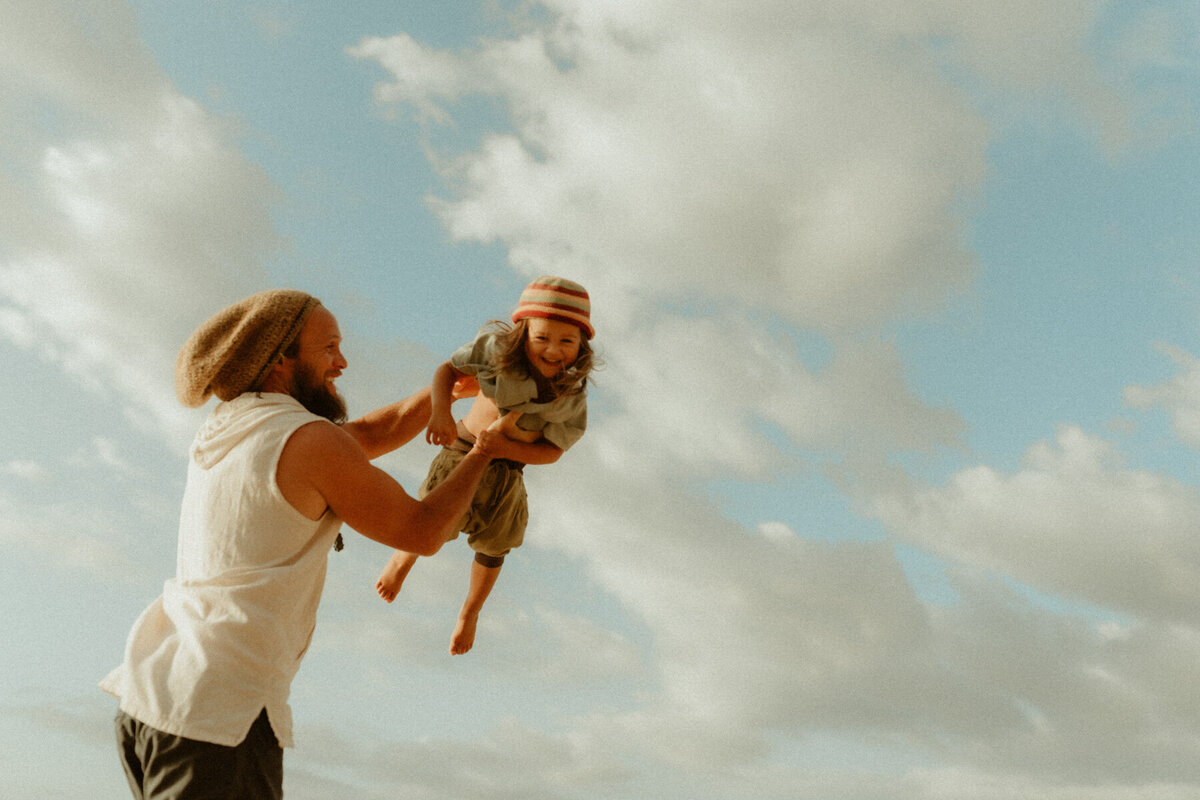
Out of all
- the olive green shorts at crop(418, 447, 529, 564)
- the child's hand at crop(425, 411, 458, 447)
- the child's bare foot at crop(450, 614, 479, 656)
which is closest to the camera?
the child's hand at crop(425, 411, 458, 447)

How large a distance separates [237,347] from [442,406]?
79.8 inches

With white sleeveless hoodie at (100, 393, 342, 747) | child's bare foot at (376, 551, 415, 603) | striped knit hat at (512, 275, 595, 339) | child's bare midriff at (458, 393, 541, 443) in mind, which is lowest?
white sleeveless hoodie at (100, 393, 342, 747)

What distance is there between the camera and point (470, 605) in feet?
25.1

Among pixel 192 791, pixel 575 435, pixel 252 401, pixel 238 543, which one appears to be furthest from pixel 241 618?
pixel 575 435

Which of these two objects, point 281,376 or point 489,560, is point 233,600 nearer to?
point 281,376

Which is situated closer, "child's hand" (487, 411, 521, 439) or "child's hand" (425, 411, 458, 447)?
"child's hand" (487, 411, 521, 439)

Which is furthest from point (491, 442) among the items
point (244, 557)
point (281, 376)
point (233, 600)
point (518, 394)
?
point (233, 600)

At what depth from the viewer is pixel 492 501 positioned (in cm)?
712

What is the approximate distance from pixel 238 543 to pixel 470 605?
3.59 m

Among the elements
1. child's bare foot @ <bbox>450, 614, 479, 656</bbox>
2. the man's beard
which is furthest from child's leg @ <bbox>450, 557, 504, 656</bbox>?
the man's beard

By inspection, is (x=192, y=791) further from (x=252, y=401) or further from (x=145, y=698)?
(x=252, y=401)

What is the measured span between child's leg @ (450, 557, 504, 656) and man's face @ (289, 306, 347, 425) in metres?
2.83

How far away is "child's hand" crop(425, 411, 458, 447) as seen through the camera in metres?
6.27

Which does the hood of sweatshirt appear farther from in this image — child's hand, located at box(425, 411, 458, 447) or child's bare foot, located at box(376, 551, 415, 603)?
child's bare foot, located at box(376, 551, 415, 603)
